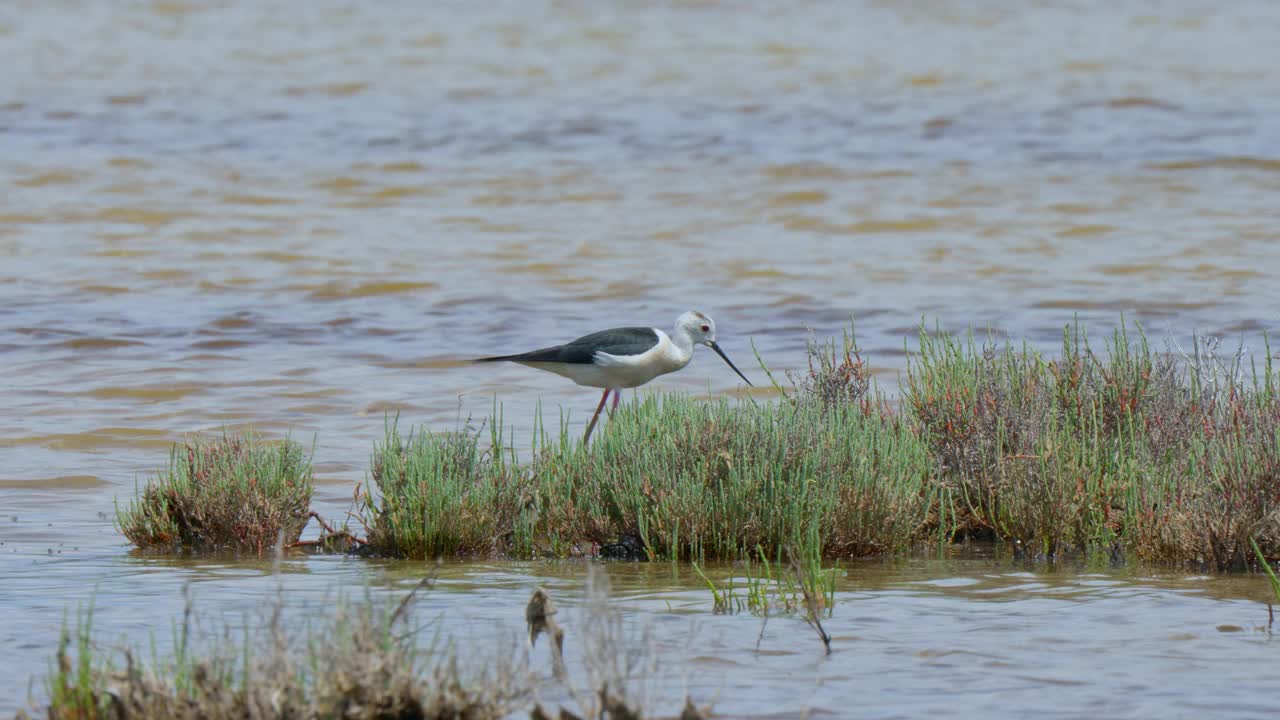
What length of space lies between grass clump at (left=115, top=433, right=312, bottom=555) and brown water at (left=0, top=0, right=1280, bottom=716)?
24cm

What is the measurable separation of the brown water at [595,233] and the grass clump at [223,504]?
24cm

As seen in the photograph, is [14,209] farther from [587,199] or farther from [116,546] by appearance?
[116,546]

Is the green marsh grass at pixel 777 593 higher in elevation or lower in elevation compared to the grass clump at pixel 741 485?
lower

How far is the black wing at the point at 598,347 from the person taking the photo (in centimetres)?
985

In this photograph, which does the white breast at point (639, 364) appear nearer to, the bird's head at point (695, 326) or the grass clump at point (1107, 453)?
the bird's head at point (695, 326)

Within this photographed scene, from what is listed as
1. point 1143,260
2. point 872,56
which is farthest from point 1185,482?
point 872,56

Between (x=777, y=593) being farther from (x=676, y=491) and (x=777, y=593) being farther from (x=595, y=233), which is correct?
(x=595, y=233)

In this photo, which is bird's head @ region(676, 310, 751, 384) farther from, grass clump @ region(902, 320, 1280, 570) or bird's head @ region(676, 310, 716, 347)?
grass clump @ region(902, 320, 1280, 570)

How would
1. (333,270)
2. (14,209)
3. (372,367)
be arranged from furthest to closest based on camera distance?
(14,209) < (333,270) < (372,367)

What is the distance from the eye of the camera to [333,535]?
8.51 metres

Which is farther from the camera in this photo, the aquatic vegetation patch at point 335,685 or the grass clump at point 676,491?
the grass clump at point 676,491

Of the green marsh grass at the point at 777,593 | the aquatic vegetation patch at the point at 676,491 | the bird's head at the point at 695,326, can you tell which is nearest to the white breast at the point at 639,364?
the bird's head at the point at 695,326

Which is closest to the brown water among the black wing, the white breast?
the black wing

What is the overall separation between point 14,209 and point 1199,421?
2189 cm
